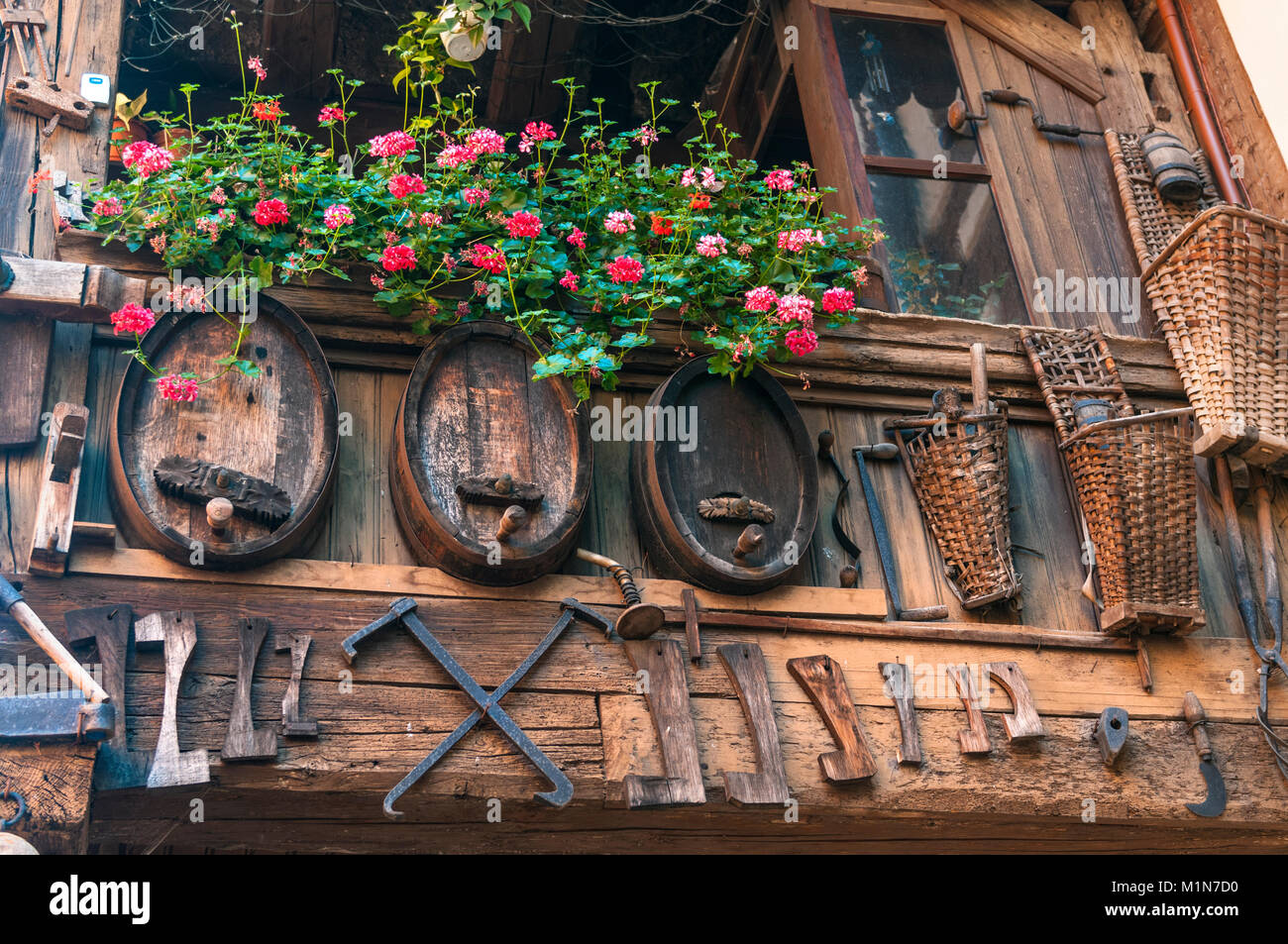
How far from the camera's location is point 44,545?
288cm

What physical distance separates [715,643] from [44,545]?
1651 millimetres

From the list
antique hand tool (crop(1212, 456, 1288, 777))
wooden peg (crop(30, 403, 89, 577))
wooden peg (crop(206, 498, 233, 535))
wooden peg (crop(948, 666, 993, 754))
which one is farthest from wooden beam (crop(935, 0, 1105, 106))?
wooden peg (crop(30, 403, 89, 577))

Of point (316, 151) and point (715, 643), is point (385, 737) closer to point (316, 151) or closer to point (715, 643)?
point (715, 643)

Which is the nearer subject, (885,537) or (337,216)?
(337,216)

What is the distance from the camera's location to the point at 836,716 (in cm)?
329

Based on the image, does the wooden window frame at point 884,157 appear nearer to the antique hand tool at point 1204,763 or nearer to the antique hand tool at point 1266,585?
the antique hand tool at point 1266,585

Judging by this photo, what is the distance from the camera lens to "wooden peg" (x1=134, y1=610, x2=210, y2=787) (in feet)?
8.87

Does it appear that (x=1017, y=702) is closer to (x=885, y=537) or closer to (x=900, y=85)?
(x=885, y=537)

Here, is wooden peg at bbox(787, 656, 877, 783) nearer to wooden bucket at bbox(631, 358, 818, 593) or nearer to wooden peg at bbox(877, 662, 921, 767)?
wooden peg at bbox(877, 662, 921, 767)

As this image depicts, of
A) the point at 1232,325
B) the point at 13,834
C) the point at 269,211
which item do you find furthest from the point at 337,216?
the point at 1232,325

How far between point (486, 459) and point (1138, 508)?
1.92m

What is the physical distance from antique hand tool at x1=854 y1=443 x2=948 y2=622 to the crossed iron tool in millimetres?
1025

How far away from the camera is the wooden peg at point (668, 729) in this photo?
3.01m
